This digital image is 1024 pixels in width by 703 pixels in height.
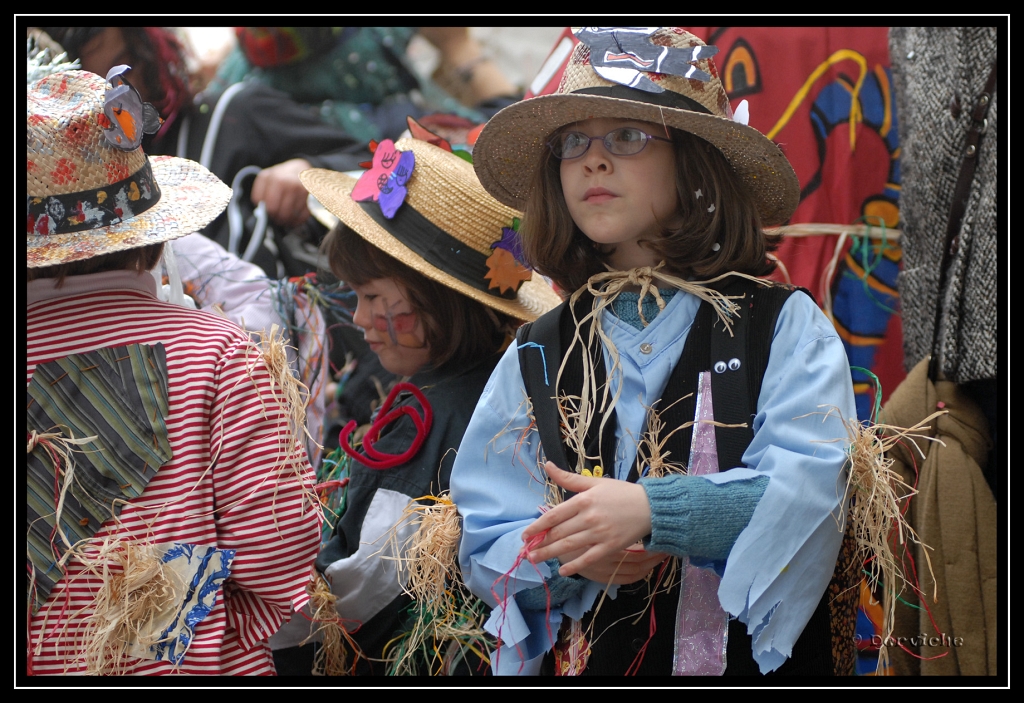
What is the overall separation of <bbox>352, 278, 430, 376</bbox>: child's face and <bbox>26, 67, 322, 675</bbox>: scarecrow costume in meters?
0.73

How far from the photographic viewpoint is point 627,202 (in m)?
2.10

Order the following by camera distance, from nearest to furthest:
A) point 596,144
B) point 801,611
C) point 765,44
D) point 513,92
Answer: point 801,611 < point 596,144 < point 765,44 < point 513,92

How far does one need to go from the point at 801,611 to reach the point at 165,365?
4.68ft

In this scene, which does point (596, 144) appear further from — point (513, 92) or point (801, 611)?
point (513, 92)

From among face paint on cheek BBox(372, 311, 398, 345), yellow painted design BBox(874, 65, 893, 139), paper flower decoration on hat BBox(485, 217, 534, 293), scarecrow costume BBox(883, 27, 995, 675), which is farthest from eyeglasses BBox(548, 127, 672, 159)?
yellow painted design BBox(874, 65, 893, 139)

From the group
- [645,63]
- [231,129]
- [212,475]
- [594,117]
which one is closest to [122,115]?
[212,475]

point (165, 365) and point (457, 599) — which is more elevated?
point (165, 365)

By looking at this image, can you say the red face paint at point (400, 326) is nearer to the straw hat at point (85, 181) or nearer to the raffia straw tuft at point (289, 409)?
the raffia straw tuft at point (289, 409)

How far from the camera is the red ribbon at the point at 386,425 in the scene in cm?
266

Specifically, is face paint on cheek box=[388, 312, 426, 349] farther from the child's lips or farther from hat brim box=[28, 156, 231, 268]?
the child's lips

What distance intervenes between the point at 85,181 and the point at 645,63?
1.27m

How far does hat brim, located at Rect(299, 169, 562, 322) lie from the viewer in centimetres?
280
